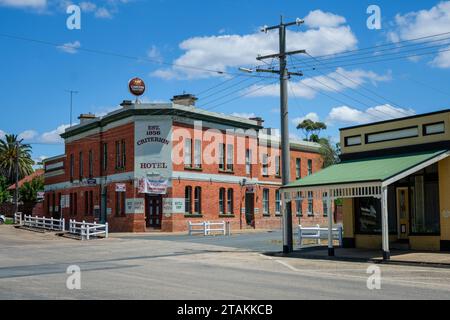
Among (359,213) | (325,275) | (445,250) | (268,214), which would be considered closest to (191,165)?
(268,214)

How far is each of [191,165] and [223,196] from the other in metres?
4.49

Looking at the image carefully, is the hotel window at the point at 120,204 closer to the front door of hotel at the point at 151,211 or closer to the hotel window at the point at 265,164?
the front door of hotel at the point at 151,211

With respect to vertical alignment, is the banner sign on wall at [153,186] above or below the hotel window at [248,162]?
below

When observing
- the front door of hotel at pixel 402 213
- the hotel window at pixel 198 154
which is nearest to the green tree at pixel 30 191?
the hotel window at pixel 198 154

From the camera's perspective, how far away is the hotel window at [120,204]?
41.3m

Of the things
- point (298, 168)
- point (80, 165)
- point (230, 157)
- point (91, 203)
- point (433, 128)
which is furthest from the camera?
point (298, 168)

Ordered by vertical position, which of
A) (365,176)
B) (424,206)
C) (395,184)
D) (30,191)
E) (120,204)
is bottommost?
(424,206)

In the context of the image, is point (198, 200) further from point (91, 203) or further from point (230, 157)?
point (91, 203)

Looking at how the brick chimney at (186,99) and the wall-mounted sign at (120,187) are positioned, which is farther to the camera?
the brick chimney at (186,99)

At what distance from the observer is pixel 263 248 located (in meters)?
26.5

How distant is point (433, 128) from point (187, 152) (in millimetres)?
22590

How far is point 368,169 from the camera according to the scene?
22.3 metres

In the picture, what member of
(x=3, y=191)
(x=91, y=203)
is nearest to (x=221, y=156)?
(x=91, y=203)

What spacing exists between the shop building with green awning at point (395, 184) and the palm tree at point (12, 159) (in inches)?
2451
